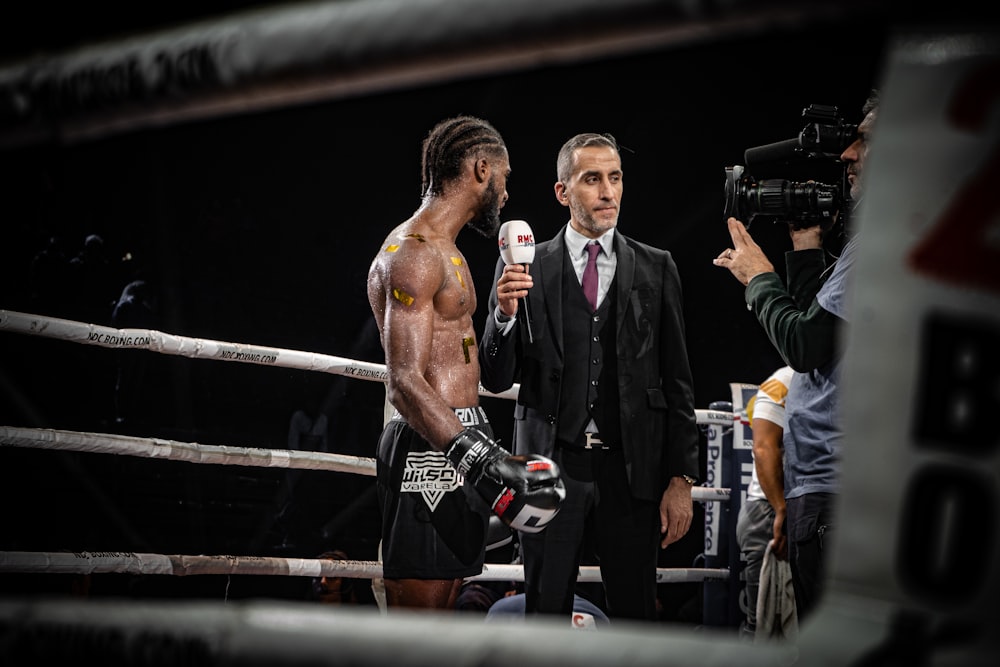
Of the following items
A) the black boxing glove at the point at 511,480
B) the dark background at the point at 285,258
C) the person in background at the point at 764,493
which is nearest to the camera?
the black boxing glove at the point at 511,480

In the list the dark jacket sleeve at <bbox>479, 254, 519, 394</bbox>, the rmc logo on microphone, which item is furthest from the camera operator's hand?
the dark jacket sleeve at <bbox>479, 254, 519, 394</bbox>

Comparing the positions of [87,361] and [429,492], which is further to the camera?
[87,361]

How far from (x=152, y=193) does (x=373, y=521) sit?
4.19 meters

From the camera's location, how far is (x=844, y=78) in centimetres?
735

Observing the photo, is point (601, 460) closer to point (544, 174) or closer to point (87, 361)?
point (87, 361)

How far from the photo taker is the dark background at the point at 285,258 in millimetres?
5820

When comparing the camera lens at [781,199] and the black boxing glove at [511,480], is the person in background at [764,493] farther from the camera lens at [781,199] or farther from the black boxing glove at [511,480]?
the black boxing glove at [511,480]

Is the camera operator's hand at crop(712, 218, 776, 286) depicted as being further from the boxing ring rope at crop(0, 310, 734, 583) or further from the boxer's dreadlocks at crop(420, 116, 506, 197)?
the boxing ring rope at crop(0, 310, 734, 583)

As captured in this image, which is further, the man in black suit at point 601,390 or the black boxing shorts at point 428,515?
the man in black suit at point 601,390

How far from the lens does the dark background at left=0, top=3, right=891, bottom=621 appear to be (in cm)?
582

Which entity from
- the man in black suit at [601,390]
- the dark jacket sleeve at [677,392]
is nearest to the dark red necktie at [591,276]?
the man in black suit at [601,390]

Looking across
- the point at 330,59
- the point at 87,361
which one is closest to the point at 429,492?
the point at 330,59

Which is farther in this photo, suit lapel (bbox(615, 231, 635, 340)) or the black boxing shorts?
suit lapel (bbox(615, 231, 635, 340))

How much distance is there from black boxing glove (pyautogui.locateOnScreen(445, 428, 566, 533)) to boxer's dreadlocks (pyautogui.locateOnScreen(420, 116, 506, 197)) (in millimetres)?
739
